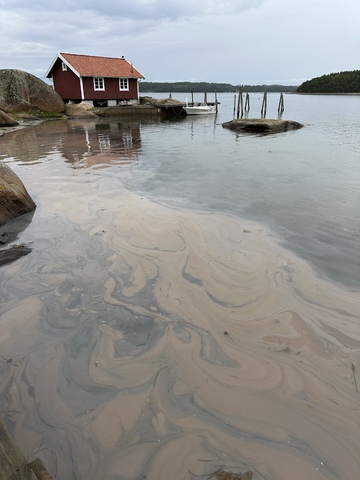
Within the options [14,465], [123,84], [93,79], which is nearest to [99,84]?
[93,79]

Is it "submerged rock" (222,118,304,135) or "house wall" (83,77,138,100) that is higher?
"house wall" (83,77,138,100)

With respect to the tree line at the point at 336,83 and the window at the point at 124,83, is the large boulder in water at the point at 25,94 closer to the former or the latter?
the window at the point at 124,83

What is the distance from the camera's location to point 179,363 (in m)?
3.97

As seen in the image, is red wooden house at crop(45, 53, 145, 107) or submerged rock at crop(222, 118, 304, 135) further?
red wooden house at crop(45, 53, 145, 107)

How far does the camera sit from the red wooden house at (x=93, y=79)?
125 feet

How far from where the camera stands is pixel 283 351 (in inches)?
162

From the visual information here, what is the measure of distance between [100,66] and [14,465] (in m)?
44.7

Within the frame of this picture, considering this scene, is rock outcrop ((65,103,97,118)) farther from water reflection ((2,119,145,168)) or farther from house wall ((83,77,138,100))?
water reflection ((2,119,145,168))

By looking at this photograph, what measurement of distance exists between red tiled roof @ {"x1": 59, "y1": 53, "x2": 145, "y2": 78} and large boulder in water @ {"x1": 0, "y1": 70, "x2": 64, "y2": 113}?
14.6 ft

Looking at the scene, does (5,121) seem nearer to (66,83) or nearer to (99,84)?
(66,83)

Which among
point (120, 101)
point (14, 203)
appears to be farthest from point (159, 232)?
point (120, 101)

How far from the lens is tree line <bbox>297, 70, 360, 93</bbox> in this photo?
417 ft

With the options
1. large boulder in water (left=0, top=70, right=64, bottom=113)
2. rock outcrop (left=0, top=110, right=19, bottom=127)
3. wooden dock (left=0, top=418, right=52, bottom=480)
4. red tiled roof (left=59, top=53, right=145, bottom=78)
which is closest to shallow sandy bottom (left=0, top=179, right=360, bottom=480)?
wooden dock (left=0, top=418, right=52, bottom=480)

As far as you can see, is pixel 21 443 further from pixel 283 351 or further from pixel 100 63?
pixel 100 63
